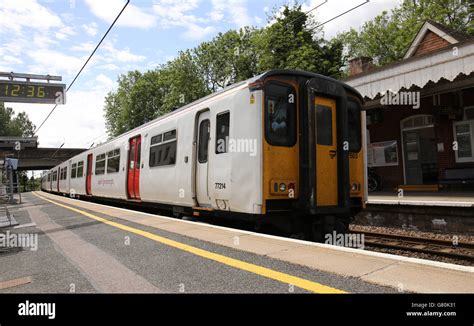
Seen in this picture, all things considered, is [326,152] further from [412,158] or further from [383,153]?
[383,153]

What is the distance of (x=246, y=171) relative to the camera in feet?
18.3

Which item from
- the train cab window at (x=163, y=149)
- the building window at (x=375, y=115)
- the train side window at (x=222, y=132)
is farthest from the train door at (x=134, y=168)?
the building window at (x=375, y=115)

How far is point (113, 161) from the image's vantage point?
520 inches

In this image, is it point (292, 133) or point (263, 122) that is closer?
point (263, 122)

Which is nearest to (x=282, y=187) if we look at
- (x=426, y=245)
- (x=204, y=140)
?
(x=204, y=140)

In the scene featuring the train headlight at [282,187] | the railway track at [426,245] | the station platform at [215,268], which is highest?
the train headlight at [282,187]

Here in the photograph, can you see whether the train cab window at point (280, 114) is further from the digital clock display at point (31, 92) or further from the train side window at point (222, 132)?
the digital clock display at point (31, 92)

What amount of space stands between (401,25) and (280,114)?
4067 cm

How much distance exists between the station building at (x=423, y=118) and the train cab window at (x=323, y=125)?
5149mm

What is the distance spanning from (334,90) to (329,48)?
991 inches

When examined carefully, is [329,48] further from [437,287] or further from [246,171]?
[437,287]

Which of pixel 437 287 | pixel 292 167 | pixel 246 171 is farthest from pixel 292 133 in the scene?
pixel 437 287

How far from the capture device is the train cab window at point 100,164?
14.7 metres

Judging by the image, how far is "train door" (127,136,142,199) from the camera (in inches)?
421
